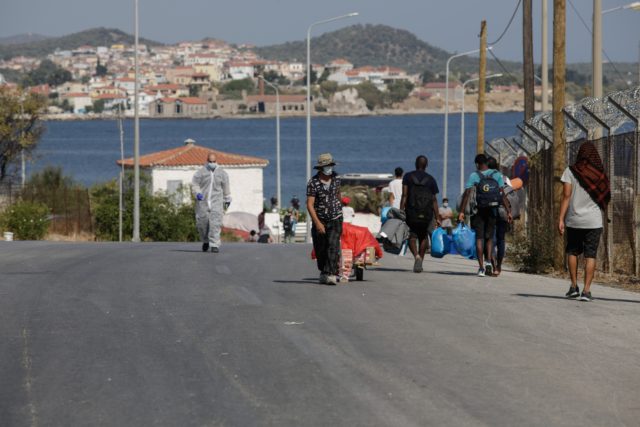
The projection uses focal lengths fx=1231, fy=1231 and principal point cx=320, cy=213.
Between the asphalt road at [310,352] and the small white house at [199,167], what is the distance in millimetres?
55068

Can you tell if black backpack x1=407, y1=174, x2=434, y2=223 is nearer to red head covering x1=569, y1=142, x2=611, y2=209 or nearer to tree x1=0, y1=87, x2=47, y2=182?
red head covering x1=569, y1=142, x2=611, y2=209

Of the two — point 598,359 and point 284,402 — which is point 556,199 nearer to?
point 598,359

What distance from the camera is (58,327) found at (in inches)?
447

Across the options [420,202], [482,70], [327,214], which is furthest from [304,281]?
[482,70]

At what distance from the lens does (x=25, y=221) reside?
42.3m

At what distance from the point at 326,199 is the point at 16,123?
57.2 metres

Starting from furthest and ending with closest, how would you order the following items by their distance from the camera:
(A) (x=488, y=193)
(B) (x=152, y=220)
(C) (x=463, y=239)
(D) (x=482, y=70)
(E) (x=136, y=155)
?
(B) (x=152, y=220)
(E) (x=136, y=155)
(D) (x=482, y=70)
(C) (x=463, y=239)
(A) (x=488, y=193)

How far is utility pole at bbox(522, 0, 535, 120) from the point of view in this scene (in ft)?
108

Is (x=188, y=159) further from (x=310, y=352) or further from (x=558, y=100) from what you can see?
(x=310, y=352)

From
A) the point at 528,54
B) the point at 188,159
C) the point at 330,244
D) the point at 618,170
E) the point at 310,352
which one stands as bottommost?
the point at 310,352

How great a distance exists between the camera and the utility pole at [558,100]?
1825 cm

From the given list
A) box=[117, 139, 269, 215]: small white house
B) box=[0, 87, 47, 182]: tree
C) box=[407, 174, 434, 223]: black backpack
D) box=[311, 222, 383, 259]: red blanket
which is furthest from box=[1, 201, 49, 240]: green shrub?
box=[311, 222, 383, 259]: red blanket

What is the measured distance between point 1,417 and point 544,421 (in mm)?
3433

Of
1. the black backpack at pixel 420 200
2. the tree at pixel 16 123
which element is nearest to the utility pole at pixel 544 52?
the black backpack at pixel 420 200
